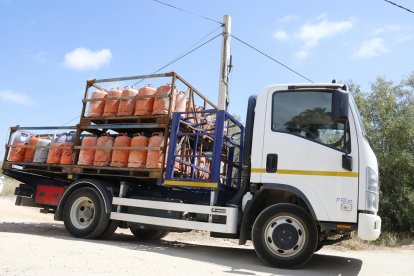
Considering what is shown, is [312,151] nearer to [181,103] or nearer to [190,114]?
[190,114]

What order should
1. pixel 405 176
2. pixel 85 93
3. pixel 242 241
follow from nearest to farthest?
pixel 242 241, pixel 85 93, pixel 405 176

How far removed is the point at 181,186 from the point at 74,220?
2.69 metres

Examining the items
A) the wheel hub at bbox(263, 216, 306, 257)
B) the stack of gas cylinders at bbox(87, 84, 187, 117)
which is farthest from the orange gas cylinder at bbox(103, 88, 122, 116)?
the wheel hub at bbox(263, 216, 306, 257)

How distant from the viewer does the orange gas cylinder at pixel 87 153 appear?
9039 mm

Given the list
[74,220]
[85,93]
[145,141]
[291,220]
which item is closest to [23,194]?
[74,220]

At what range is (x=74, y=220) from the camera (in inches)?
351

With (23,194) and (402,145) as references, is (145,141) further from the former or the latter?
(402,145)

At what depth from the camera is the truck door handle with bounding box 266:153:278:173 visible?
6.91m

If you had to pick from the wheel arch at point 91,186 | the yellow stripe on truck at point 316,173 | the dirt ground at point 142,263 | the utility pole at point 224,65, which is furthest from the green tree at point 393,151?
the wheel arch at point 91,186

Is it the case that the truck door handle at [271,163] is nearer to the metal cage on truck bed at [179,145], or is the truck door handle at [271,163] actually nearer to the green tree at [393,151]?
the metal cage on truck bed at [179,145]

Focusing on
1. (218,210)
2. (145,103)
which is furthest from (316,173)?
(145,103)

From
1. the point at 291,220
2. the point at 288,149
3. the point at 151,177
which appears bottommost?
the point at 291,220

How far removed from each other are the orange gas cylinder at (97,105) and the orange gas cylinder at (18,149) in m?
2.19

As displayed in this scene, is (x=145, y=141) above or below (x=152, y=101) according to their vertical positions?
below
